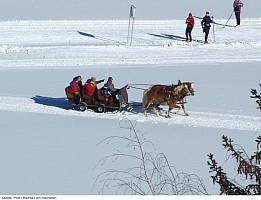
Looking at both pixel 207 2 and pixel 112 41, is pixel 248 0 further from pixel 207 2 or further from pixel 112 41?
pixel 112 41

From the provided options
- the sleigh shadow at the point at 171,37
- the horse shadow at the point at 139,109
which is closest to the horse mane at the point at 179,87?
the horse shadow at the point at 139,109

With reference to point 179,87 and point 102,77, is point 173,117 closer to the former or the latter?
point 179,87

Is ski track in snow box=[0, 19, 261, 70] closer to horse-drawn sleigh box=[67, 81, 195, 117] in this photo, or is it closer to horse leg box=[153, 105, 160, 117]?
horse-drawn sleigh box=[67, 81, 195, 117]

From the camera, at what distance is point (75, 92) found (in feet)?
48.9

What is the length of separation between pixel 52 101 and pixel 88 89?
64.0 inches

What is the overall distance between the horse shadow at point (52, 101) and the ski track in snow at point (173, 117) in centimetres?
20

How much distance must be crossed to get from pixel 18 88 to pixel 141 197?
42.2ft

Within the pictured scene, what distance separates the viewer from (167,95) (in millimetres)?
14305

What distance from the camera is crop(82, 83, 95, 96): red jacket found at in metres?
14.8

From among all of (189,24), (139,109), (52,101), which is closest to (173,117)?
(139,109)

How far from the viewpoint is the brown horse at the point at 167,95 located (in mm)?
14250

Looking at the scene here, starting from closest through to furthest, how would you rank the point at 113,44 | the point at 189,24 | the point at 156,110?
the point at 156,110 < the point at 189,24 < the point at 113,44

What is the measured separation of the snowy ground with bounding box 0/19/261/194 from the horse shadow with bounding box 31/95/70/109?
0.02m

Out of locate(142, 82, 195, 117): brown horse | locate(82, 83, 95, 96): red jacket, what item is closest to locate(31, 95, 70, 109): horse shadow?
locate(82, 83, 95, 96): red jacket
